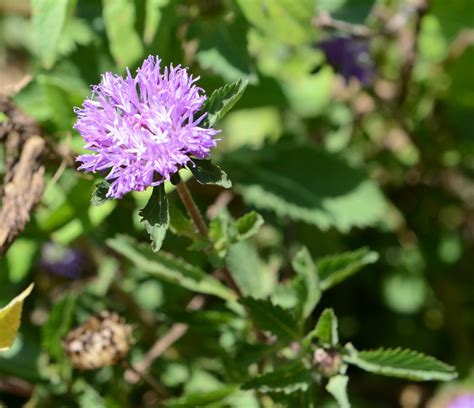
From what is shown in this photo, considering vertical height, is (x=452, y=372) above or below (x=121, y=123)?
below

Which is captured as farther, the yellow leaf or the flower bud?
the flower bud

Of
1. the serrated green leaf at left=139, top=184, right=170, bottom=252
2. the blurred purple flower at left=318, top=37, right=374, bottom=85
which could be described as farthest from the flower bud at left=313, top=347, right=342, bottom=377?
the blurred purple flower at left=318, top=37, right=374, bottom=85

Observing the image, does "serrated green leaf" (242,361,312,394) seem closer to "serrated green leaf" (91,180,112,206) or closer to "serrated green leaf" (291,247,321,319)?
"serrated green leaf" (291,247,321,319)

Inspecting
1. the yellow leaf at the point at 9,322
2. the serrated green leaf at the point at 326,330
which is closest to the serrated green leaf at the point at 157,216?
the yellow leaf at the point at 9,322

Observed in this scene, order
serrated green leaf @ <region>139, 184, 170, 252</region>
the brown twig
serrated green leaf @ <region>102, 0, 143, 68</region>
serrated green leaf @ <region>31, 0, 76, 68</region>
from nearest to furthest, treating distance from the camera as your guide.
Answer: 1. serrated green leaf @ <region>139, 184, 170, 252</region>
2. the brown twig
3. serrated green leaf @ <region>31, 0, 76, 68</region>
4. serrated green leaf @ <region>102, 0, 143, 68</region>

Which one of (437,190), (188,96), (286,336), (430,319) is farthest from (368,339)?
(188,96)

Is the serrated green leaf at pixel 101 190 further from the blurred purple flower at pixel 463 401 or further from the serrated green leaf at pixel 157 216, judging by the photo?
the blurred purple flower at pixel 463 401

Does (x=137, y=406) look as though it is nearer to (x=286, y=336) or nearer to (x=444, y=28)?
(x=286, y=336)
